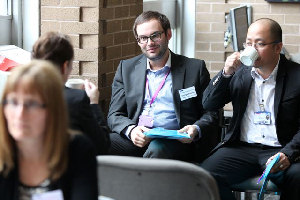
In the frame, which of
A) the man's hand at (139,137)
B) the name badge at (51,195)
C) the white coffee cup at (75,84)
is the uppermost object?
the white coffee cup at (75,84)

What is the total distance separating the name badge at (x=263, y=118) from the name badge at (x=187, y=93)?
479 millimetres

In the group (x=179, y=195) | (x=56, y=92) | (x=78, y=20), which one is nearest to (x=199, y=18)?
(x=78, y=20)

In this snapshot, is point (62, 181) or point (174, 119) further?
point (174, 119)

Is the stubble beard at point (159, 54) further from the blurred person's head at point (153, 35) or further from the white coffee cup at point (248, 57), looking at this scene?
the white coffee cup at point (248, 57)

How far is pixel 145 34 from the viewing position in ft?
14.7

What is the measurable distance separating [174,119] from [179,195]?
1.78m

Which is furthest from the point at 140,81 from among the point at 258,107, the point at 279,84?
the point at 279,84

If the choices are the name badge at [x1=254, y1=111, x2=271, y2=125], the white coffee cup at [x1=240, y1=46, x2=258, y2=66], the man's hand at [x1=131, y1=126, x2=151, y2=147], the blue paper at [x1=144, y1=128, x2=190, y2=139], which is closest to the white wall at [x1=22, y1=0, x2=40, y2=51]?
the man's hand at [x1=131, y1=126, x2=151, y2=147]

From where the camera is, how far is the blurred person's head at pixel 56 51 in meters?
3.12

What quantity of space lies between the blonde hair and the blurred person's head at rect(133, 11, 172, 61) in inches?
87.6

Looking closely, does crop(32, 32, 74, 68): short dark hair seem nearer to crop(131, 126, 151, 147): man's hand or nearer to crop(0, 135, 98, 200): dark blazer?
crop(0, 135, 98, 200): dark blazer

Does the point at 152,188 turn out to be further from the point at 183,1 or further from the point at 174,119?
the point at 183,1

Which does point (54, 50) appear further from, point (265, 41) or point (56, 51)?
point (265, 41)

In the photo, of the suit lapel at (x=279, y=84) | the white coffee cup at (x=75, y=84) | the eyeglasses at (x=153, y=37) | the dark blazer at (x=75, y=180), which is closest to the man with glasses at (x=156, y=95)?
the eyeglasses at (x=153, y=37)
